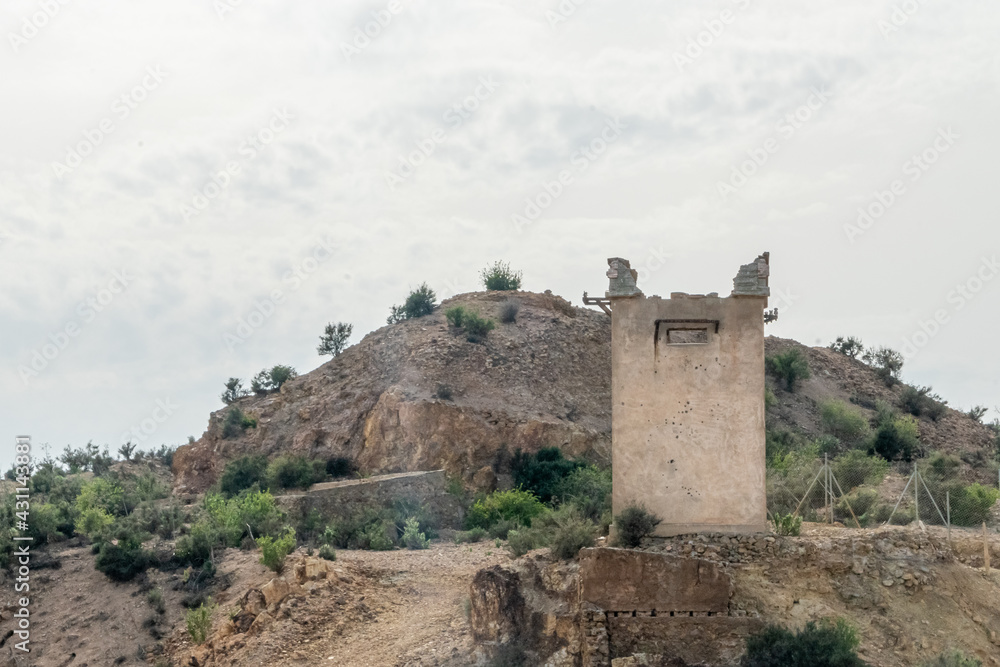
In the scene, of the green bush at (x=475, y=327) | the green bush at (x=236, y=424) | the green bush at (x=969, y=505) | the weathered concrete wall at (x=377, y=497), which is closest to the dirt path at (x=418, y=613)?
the weathered concrete wall at (x=377, y=497)

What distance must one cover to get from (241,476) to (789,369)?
66.9 ft

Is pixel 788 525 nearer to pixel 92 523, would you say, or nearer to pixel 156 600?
pixel 156 600

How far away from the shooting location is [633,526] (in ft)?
58.3

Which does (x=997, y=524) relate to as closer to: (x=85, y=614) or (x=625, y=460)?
(x=625, y=460)

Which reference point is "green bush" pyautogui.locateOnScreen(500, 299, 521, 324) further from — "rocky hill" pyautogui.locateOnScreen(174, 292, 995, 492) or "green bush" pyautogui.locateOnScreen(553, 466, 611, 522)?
"green bush" pyautogui.locateOnScreen(553, 466, 611, 522)

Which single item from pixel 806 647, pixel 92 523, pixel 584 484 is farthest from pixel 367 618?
pixel 584 484

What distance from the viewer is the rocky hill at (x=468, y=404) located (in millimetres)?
34375

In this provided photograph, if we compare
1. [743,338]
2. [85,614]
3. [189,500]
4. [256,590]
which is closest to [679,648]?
[743,338]

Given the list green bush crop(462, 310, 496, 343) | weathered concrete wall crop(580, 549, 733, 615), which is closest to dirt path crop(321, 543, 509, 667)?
weathered concrete wall crop(580, 549, 733, 615)

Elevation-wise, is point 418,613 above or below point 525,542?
below

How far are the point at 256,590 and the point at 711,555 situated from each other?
8.81 meters

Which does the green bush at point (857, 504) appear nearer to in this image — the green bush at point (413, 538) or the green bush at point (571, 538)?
the green bush at point (571, 538)

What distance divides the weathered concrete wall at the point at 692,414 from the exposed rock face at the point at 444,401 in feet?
50.7

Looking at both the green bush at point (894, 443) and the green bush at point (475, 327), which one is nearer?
the green bush at point (894, 443)
